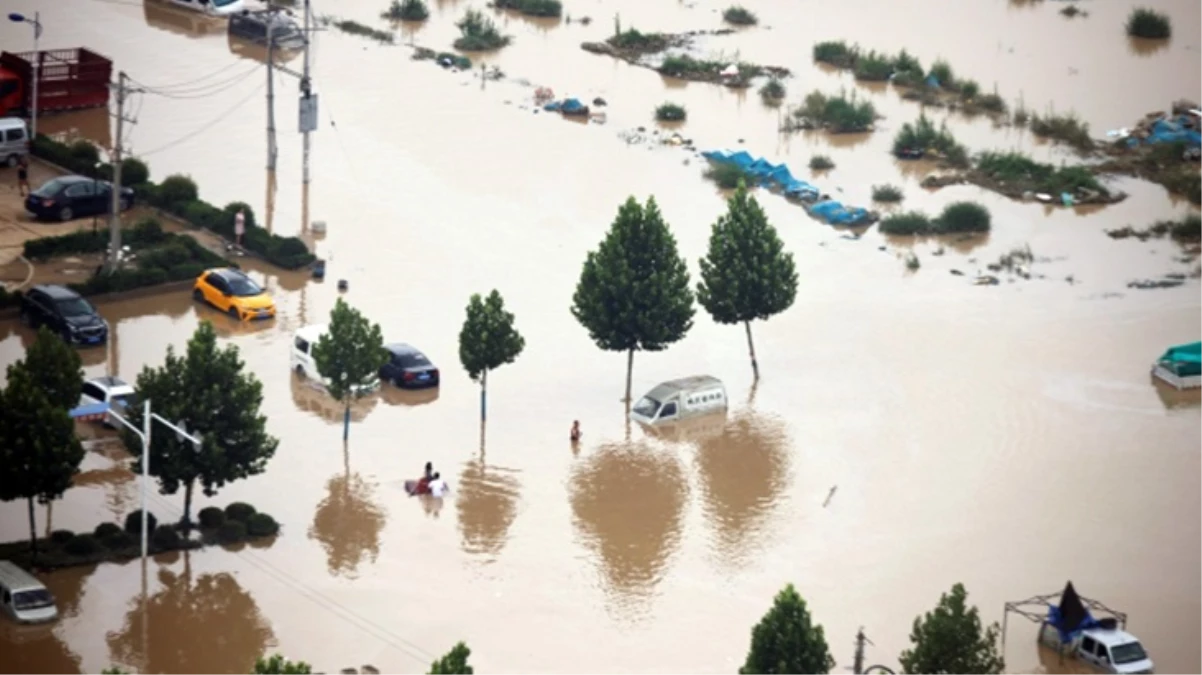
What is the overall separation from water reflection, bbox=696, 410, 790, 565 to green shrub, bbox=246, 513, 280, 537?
339 inches

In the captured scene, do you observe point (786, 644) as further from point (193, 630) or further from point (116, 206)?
point (116, 206)

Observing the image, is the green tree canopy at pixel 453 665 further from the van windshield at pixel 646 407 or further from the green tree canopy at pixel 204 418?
the van windshield at pixel 646 407

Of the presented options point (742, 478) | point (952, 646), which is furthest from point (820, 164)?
point (952, 646)

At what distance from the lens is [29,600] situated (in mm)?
38062

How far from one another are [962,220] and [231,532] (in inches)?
1103

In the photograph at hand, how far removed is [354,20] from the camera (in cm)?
8356

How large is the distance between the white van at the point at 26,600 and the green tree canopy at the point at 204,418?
11.2ft

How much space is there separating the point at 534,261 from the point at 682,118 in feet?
53.7

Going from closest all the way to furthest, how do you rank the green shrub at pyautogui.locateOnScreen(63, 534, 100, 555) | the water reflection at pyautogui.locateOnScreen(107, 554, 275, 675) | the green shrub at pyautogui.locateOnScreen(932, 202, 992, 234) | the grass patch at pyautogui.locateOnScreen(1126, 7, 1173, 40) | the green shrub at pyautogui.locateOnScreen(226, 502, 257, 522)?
the water reflection at pyautogui.locateOnScreen(107, 554, 275, 675) < the green shrub at pyautogui.locateOnScreen(63, 534, 100, 555) < the green shrub at pyautogui.locateOnScreen(226, 502, 257, 522) < the green shrub at pyautogui.locateOnScreen(932, 202, 992, 234) < the grass patch at pyautogui.locateOnScreen(1126, 7, 1173, 40)

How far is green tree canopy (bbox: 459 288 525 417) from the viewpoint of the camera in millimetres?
47125

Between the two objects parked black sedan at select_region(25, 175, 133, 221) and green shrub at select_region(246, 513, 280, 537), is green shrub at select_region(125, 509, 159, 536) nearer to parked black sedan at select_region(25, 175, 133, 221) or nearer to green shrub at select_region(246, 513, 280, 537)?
green shrub at select_region(246, 513, 280, 537)

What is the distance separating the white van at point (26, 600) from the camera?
37969 mm

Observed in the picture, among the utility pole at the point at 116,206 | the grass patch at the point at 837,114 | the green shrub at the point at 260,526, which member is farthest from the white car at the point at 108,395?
the grass patch at the point at 837,114

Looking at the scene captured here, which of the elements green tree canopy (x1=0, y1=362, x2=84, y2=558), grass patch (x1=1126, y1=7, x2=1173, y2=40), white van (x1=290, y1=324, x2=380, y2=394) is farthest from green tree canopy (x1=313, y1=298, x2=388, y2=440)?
grass patch (x1=1126, y1=7, x2=1173, y2=40)
